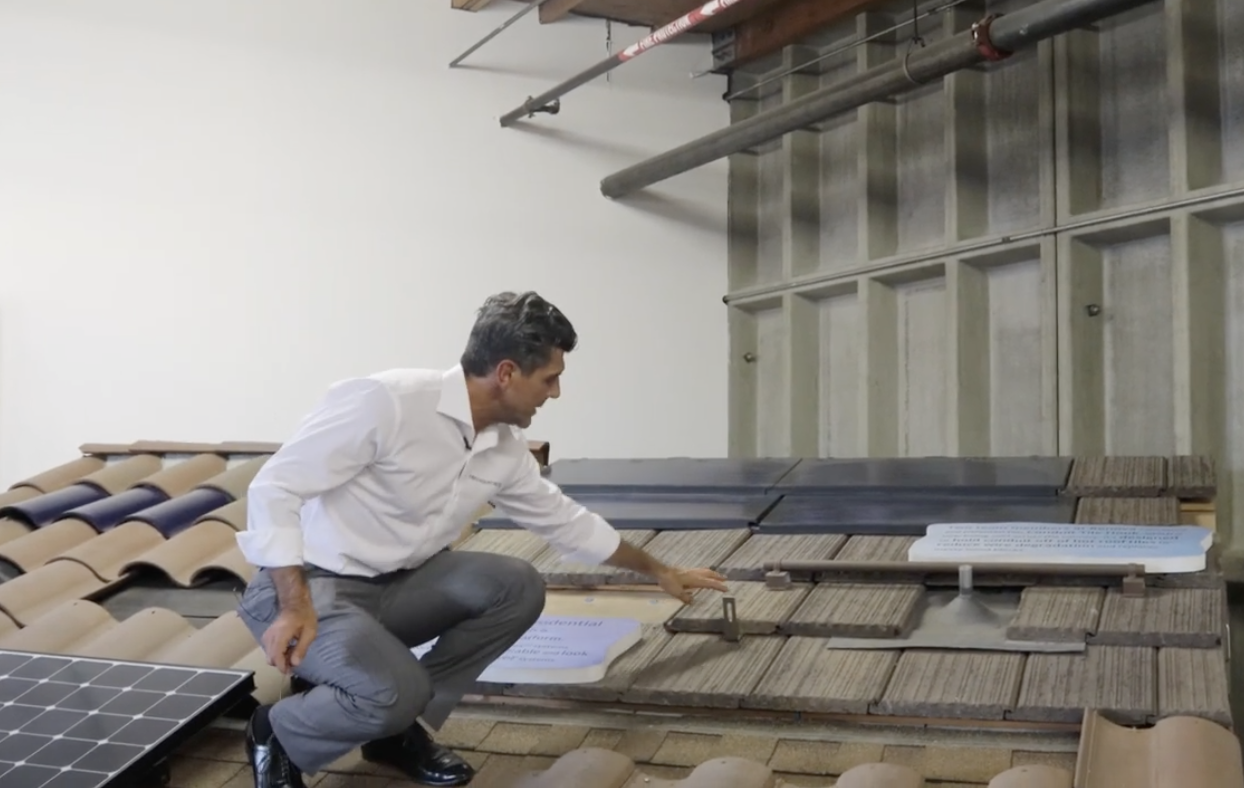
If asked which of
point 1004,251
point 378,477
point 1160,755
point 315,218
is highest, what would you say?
point 315,218

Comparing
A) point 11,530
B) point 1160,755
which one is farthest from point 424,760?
point 11,530

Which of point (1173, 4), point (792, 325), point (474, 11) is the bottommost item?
point (792, 325)

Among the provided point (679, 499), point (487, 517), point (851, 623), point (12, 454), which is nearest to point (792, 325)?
point (679, 499)

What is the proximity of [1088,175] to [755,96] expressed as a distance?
214 centimetres

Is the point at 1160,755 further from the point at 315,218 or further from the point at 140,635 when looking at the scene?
the point at 315,218

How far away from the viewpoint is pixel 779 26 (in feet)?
17.5

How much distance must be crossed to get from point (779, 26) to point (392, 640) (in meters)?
4.25

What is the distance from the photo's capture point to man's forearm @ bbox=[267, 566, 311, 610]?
1899mm

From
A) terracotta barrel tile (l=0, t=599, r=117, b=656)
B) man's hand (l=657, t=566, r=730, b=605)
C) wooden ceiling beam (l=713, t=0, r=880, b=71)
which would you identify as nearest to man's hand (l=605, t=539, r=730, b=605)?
man's hand (l=657, t=566, r=730, b=605)

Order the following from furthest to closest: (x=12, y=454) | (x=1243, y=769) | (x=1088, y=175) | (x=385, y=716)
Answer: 1. (x=12, y=454)
2. (x=1088, y=175)
3. (x=385, y=716)
4. (x=1243, y=769)

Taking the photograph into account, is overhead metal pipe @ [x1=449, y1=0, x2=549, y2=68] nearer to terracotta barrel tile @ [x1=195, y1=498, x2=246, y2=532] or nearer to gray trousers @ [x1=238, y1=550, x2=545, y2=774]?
terracotta barrel tile @ [x1=195, y1=498, x2=246, y2=532]

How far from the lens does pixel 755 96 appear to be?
5793 millimetres

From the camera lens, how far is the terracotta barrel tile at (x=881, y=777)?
68.0 inches

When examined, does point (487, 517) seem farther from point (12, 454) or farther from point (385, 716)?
point (12, 454)
